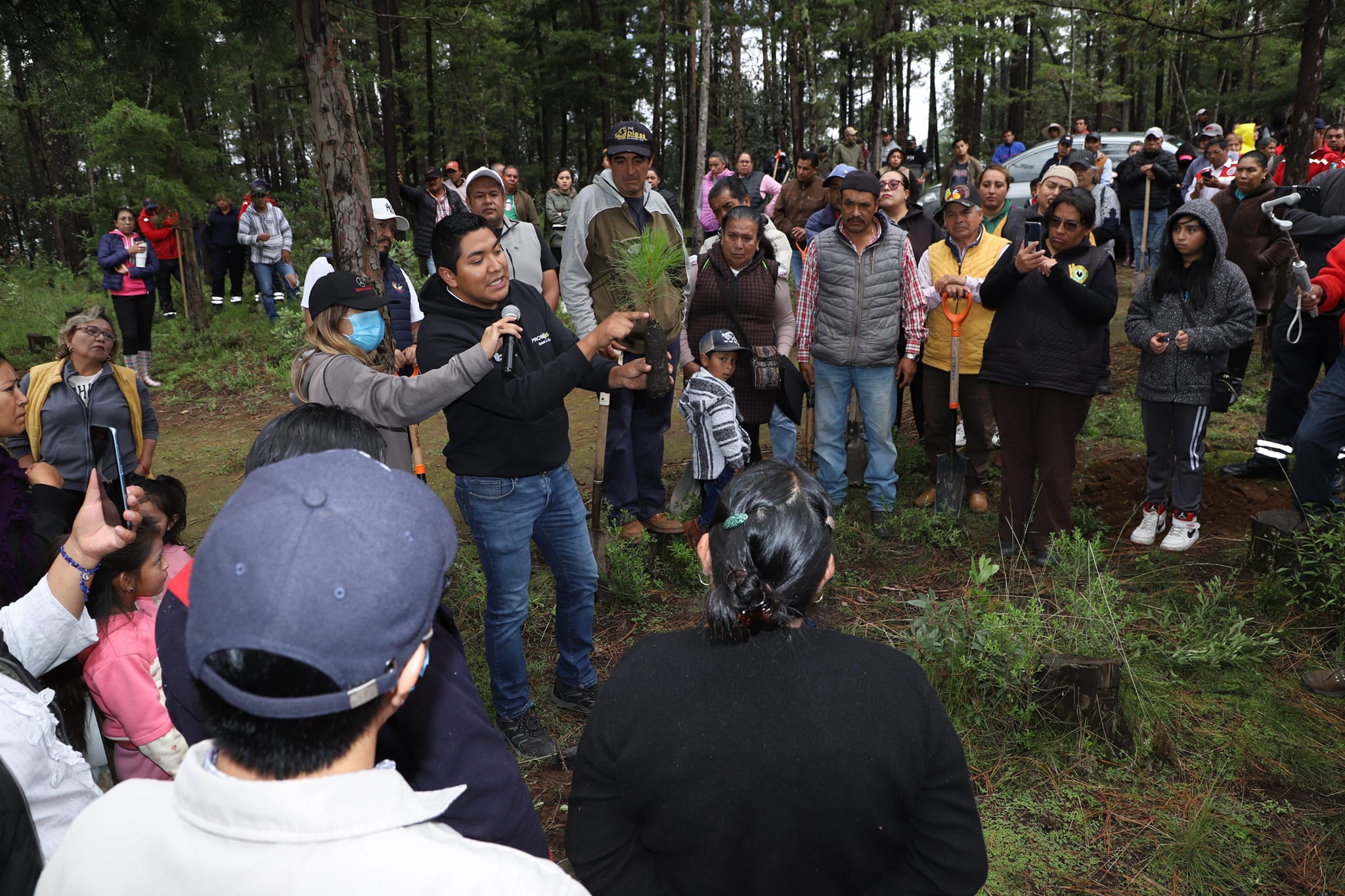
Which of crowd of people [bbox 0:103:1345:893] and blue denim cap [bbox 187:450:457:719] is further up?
blue denim cap [bbox 187:450:457:719]

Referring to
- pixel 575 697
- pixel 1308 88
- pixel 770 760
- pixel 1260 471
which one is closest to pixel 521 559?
pixel 575 697

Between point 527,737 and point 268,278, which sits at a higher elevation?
point 268,278

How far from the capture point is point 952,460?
576 centimetres

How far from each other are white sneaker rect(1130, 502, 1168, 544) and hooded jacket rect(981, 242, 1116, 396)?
1053 mm

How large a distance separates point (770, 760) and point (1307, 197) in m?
7.58

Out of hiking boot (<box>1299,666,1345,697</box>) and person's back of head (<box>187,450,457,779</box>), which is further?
hiking boot (<box>1299,666,1345,697</box>)

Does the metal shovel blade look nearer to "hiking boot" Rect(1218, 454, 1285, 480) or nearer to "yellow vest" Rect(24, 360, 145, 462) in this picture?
"hiking boot" Rect(1218, 454, 1285, 480)

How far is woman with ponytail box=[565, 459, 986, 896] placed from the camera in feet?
5.14

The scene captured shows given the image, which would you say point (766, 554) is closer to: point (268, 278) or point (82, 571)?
point (82, 571)

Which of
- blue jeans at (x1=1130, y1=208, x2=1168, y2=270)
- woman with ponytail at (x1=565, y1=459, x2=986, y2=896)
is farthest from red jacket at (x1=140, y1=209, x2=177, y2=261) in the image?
blue jeans at (x1=1130, y1=208, x2=1168, y2=270)

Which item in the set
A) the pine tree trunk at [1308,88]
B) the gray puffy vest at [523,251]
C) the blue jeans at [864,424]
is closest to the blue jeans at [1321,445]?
the blue jeans at [864,424]

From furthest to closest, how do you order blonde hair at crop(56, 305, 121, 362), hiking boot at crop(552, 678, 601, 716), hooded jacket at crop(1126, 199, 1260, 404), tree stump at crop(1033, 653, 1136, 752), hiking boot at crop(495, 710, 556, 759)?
1. hooded jacket at crop(1126, 199, 1260, 404)
2. blonde hair at crop(56, 305, 121, 362)
3. hiking boot at crop(552, 678, 601, 716)
4. hiking boot at crop(495, 710, 556, 759)
5. tree stump at crop(1033, 653, 1136, 752)

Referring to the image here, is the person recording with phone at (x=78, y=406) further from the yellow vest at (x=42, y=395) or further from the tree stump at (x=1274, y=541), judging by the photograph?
the tree stump at (x=1274, y=541)

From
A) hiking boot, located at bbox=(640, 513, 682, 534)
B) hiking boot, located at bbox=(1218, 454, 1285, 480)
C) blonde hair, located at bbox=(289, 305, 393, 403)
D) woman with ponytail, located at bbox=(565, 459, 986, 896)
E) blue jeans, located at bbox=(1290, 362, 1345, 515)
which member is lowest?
hiking boot, located at bbox=(640, 513, 682, 534)
